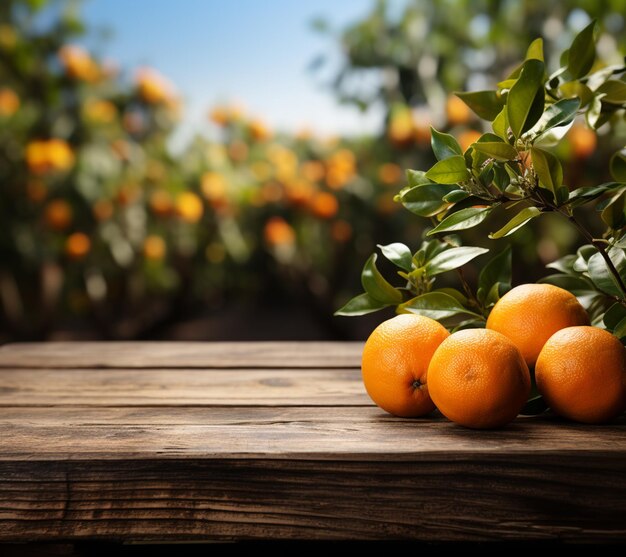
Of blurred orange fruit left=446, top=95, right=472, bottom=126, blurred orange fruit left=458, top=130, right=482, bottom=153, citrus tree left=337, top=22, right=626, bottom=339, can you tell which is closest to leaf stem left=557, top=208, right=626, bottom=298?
citrus tree left=337, top=22, right=626, bottom=339

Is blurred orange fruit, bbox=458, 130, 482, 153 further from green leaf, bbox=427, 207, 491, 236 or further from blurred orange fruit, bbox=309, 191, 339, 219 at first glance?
green leaf, bbox=427, 207, 491, 236

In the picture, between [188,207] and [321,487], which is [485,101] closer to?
[321,487]

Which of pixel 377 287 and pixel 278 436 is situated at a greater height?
pixel 377 287

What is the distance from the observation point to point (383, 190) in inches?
87.5

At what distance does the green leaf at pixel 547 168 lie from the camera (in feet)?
1.93

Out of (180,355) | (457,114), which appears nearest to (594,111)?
(180,355)

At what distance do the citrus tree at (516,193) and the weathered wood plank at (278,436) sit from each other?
0.41ft

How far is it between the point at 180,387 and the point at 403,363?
34 cm

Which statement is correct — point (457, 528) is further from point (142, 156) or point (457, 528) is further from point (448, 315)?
point (142, 156)

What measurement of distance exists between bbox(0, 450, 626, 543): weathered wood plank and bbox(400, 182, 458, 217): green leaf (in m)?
0.25

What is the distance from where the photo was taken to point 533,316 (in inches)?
26.4

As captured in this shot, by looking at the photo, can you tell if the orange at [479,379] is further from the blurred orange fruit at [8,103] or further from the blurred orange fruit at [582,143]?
the blurred orange fruit at [8,103]

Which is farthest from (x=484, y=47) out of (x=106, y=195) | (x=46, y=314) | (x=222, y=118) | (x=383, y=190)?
(x=46, y=314)

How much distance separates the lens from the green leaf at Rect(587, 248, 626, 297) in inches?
26.2
